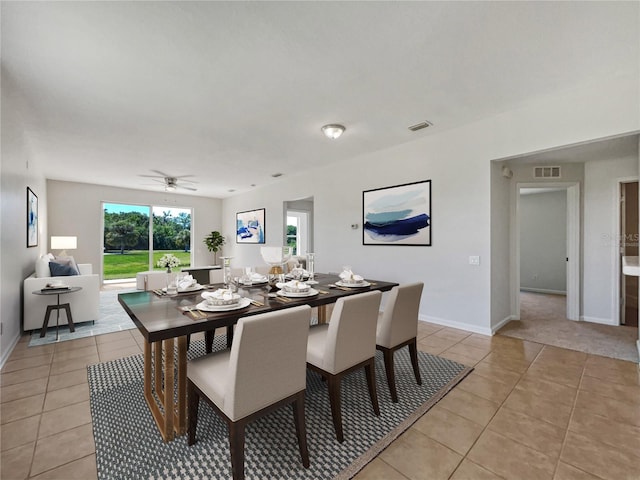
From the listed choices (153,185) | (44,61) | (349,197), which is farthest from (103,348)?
(153,185)

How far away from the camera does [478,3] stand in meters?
1.76

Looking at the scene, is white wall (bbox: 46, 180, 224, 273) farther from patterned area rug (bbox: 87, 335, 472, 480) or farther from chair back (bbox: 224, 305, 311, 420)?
chair back (bbox: 224, 305, 311, 420)

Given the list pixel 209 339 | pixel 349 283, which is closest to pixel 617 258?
pixel 349 283

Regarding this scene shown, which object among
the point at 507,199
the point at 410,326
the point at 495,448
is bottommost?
the point at 495,448

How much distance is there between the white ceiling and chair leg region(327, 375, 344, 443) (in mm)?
2340

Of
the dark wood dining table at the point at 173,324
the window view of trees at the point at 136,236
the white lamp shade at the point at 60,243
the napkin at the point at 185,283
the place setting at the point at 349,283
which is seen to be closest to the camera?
the dark wood dining table at the point at 173,324

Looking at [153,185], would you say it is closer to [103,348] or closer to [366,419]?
[103,348]

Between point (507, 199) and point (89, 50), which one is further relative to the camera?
point (507, 199)

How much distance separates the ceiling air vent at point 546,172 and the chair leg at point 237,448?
493 centimetres

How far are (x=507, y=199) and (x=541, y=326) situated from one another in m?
1.81

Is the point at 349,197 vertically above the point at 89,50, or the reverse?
the point at 89,50

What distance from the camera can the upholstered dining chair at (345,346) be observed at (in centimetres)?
172

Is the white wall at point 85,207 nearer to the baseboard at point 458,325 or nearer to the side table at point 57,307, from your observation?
the side table at point 57,307

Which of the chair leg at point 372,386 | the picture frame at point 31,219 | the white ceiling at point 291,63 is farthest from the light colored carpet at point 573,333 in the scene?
the picture frame at point 31,219
